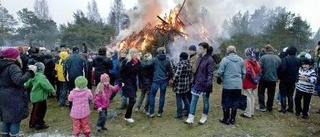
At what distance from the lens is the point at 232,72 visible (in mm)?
8641

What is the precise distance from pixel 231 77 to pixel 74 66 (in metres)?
4.62

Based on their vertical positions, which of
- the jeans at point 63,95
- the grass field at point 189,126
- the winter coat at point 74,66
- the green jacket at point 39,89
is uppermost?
the winter coat at point 74,66

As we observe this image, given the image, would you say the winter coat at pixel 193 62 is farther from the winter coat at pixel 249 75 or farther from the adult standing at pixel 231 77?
the winter coat at pixel 249 75

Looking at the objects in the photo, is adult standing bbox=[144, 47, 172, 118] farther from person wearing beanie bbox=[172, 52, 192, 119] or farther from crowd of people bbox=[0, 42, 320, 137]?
person wearing beanie bbox=[172, 52, 192, 119]

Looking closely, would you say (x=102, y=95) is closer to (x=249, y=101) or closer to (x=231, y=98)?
(x=231, y=98)

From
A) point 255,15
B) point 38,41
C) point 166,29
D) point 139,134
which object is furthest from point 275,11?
point 139,134

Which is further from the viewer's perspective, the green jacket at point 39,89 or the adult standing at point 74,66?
the adult standing at point 74,66

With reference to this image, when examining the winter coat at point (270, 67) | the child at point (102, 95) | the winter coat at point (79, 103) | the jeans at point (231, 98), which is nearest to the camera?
the winter coat at point (79, 103)

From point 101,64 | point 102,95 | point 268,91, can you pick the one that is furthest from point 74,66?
point 268,91

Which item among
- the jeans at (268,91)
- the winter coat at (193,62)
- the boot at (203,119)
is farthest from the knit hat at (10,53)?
the jeans at (268,91)

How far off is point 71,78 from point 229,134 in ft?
16.1

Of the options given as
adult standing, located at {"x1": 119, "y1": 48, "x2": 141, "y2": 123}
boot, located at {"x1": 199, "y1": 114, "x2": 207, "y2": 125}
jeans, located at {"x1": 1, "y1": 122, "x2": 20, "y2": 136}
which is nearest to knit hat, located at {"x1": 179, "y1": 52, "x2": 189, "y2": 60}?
adult standing, located at {"x1": 119, "y1": 48, "x2": 141, "y2": 123}

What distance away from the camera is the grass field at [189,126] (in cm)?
854

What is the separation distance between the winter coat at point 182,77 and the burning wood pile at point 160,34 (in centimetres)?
881
